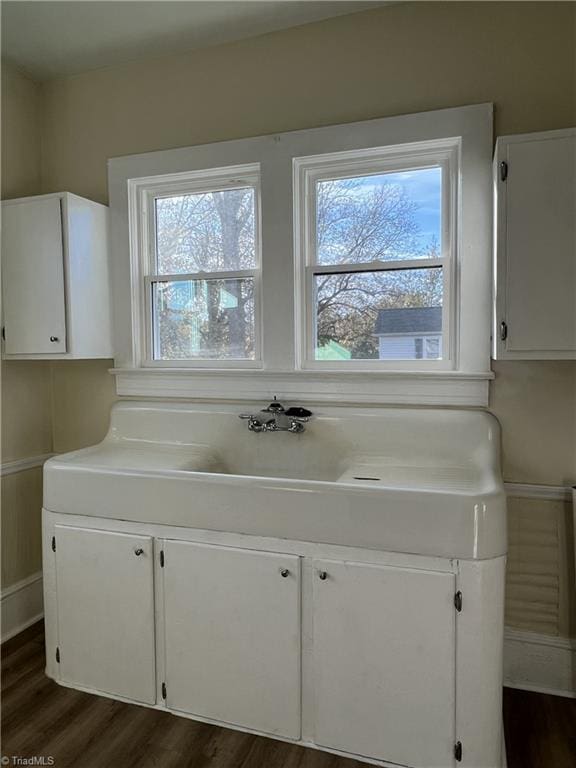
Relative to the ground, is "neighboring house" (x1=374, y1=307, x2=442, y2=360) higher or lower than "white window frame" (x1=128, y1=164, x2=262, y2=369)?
lower

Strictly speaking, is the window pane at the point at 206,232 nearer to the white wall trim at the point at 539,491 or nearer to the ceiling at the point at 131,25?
the ceiling at the point at 131,25

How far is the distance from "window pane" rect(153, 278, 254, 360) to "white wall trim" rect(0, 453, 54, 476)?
0.80m

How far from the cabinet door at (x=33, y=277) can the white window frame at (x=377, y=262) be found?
1058 mm

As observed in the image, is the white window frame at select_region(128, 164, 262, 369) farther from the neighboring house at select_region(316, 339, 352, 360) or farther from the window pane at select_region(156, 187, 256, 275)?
the neighboring house at select_region(316, 339, 352, 360)

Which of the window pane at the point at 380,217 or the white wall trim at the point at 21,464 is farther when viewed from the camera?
the white wall trim at the point at 21,464

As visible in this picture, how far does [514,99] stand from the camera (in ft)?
6.39

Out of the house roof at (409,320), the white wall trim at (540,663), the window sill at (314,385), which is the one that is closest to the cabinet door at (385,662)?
the white wall trim at (540,663)

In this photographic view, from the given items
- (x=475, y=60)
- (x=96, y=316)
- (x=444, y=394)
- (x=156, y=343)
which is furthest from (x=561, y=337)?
(x=96, y=316)

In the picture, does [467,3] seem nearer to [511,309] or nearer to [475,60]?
[475,60]

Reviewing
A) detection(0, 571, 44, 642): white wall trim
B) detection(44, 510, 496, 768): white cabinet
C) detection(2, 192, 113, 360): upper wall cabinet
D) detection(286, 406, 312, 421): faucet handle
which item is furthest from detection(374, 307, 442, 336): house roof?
detection(0, 571, 44, 642): white wall trim

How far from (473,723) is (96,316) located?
2.16m

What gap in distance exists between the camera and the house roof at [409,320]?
2162 mm

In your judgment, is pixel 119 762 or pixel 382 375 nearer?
pixel 119 762

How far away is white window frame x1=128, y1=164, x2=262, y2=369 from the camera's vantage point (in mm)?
2385
